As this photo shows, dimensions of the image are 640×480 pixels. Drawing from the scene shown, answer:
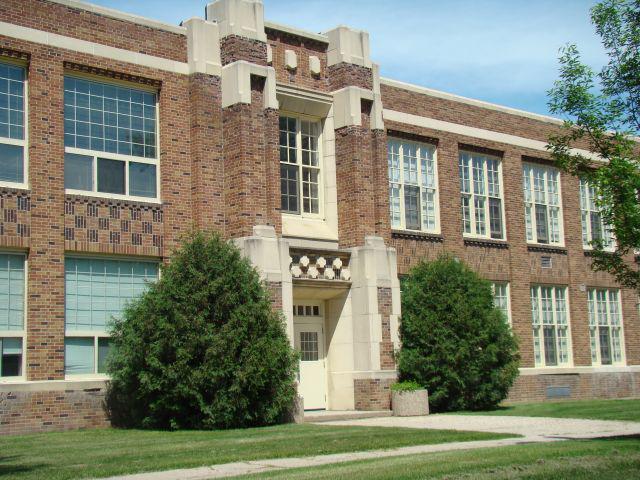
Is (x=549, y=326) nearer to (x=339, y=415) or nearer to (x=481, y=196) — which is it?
(x=481, y=196)

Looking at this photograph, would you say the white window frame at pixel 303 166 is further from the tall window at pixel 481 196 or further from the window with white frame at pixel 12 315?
the window with white frame at pixel 12 315

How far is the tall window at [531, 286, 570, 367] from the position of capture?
29.3 meters

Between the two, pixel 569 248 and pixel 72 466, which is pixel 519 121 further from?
pixel 72 466

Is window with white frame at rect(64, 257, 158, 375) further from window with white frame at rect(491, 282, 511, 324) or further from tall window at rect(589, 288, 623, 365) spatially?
tall window at rect(589, 288, 623, 365)

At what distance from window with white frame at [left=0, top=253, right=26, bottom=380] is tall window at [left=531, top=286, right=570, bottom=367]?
1604cm

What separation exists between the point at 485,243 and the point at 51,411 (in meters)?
14.2

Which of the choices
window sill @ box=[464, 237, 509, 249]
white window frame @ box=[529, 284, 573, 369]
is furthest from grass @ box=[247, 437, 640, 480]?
white window frame @ box=[529, 284, 573, 369]

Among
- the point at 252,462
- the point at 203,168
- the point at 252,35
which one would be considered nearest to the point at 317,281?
the point at 203,168

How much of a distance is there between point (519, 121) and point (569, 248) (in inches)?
171

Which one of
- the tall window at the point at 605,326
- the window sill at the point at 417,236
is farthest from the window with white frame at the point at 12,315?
the tall window at the point at 605,326

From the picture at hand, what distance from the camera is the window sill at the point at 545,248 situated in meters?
29.6

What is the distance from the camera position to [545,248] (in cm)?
2997

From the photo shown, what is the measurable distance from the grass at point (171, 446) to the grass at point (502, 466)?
5.32ft

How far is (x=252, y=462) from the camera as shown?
41.5ft
